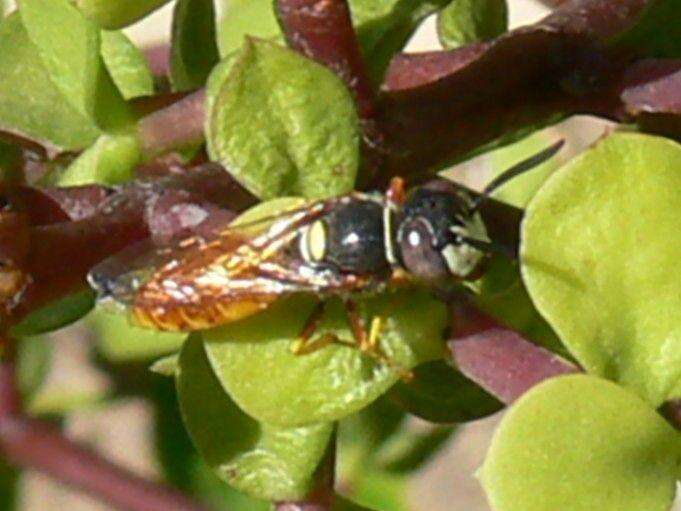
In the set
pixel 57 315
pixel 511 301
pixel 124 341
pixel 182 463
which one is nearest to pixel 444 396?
pixel 511 301

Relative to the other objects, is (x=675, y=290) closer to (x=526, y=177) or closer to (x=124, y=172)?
(x=124, y=172)

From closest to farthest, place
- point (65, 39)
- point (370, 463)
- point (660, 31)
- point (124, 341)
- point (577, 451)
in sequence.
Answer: point (577, 451), point (65, 39), point (660, 31), point (124, 341), point (370, 463)

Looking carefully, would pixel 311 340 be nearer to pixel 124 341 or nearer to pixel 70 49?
pixel 70 49

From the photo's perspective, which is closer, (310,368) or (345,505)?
(310,368)

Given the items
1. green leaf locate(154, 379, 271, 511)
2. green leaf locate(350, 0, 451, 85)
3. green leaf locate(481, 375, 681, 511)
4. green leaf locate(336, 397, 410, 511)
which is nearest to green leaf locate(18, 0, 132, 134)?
green leaf locate(350, 0, 451, 85)

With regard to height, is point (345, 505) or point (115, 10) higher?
point (115, 10)
